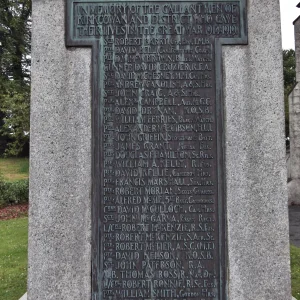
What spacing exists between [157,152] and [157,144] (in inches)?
3.0

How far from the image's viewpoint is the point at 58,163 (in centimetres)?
371

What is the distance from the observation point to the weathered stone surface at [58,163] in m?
3.64

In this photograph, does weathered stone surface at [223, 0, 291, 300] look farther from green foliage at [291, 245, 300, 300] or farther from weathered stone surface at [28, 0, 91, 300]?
green foliage at [291, 245, 300, 300]

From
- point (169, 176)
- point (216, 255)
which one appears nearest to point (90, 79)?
point (169, 176)

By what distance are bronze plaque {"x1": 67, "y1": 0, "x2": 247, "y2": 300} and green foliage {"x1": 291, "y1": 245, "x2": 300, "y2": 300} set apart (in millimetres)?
2561

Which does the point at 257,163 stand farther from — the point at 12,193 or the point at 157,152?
the point at 12,193

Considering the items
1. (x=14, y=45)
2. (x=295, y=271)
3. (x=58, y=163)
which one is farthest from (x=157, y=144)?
(x=14, y=45)

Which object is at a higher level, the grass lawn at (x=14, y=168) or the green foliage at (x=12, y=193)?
the grass lawn at (x=14, y=168)

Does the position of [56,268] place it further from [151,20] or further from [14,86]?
[14,86]

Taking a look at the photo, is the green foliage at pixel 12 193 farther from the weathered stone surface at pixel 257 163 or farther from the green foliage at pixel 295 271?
the weathered stone surface at pixel 257 163

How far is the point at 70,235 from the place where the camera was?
12.0 feet

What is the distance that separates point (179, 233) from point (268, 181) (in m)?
0.96

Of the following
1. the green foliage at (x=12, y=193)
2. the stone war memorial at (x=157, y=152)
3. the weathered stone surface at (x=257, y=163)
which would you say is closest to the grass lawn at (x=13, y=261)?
the stone war memorial at (x=157, y=152)

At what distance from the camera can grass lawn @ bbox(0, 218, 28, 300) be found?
5.99m
